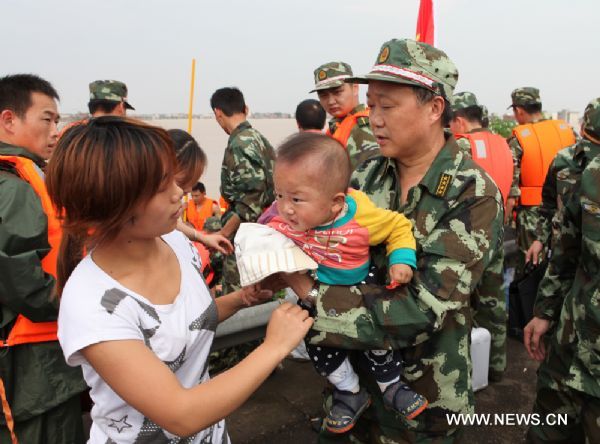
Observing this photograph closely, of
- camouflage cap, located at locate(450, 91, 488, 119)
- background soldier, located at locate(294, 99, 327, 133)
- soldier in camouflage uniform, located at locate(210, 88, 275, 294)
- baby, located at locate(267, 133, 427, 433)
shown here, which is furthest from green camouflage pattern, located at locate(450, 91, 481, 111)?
baby, located at locate(267, 133, 427, 433)

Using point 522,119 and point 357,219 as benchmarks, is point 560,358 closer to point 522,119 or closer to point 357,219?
point 357,219

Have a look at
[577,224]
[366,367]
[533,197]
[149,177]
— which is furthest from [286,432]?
[533,197]

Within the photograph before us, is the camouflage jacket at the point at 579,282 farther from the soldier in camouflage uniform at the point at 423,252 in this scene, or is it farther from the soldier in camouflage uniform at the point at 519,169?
the soldier in camouflage uniform at the point at 519,169

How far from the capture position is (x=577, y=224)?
238 cm

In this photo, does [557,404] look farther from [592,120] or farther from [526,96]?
[526,96]

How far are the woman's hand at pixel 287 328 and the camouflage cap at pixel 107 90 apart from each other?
13.7 ft

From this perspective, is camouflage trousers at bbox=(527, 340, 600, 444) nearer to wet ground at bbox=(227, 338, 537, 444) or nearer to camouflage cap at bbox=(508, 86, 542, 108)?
wet ground at bbox=(227, 338, 537, 444)

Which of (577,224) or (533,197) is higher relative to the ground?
(577,224)

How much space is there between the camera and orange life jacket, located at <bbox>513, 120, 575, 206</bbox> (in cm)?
568

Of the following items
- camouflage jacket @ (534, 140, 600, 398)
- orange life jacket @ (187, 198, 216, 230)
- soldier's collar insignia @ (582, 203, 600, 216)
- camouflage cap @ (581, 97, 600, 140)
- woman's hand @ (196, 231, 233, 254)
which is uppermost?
camouflage cap @ (581, 97, 600, 140)

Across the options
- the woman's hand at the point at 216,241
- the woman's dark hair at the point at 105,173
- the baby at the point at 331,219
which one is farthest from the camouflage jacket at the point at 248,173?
the woman's dark hair at the point at 105,173

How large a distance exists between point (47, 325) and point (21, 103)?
1.23 metres

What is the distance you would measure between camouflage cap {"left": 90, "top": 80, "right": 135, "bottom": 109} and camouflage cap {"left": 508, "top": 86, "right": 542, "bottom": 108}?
4.97 metres

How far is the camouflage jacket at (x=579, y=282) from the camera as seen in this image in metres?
2.12
